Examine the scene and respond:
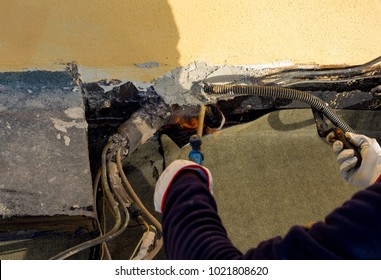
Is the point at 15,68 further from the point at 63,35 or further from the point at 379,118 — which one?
the point at 379,118

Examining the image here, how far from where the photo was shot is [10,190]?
104 centimetres

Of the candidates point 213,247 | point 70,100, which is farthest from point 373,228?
point 70,100

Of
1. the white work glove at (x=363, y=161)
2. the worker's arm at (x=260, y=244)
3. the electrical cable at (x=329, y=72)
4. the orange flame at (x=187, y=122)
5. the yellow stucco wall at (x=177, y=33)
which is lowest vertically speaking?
the orange flame at (x=187, y=122)

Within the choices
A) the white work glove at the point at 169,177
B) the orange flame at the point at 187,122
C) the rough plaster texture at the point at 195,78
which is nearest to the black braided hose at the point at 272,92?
the rough plaster texture at the point at 195,78

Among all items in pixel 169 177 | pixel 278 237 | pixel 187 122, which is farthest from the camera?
pixel 187 122

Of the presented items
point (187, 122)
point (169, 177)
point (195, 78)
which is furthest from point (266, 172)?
point (169, 177)

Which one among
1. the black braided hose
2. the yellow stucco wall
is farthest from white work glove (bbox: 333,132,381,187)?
the yellow stucco wall

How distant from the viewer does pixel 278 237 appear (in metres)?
0.78

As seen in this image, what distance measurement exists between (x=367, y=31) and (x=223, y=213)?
27.7 inches

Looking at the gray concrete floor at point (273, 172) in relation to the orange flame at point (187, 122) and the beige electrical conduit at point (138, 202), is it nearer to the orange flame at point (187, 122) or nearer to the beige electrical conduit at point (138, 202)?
the orange flame at point (187, 122)

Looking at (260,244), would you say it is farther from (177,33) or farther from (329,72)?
(329,72)

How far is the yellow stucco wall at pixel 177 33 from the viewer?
0.94 meters

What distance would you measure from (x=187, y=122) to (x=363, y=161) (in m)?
0.54

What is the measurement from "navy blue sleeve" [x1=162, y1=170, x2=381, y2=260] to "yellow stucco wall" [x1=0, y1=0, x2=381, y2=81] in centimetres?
36
